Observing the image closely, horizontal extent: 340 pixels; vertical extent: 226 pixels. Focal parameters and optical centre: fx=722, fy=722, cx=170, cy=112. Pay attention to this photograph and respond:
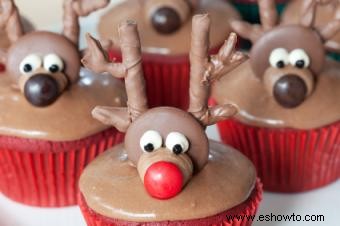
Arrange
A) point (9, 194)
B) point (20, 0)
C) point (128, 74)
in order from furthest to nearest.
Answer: point (20, 0) < point (9, 194) < point (128, 74)

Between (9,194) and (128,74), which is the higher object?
(128,74)

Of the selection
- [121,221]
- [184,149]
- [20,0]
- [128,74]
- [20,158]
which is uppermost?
[128,74]

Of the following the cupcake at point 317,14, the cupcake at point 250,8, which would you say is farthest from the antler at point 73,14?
the cupcake at point 250,8

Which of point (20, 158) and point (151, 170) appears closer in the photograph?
point (151, 170)

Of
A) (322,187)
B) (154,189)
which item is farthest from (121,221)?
(322,187)

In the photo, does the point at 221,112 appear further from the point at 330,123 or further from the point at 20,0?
Result: the point at 20,0

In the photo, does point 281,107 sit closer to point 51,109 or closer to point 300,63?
point 300,63

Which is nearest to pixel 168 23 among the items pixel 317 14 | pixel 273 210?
pixel 317 14
